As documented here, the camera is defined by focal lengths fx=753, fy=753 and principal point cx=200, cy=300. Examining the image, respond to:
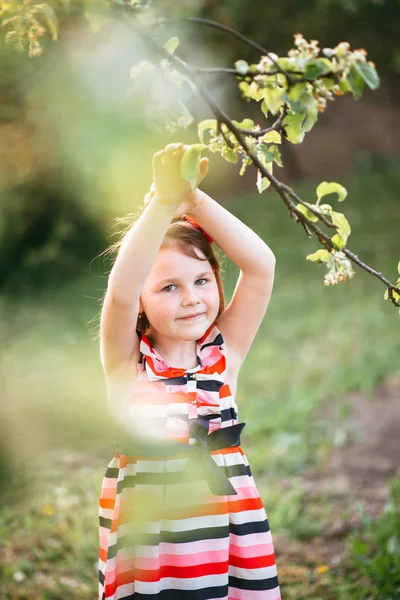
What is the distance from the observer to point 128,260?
5.01 ft

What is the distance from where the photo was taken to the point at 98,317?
298 cm

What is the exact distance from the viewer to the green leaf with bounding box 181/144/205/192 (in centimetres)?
128

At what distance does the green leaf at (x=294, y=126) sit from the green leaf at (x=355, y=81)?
0.43ft

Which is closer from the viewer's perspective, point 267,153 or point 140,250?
point 267,153

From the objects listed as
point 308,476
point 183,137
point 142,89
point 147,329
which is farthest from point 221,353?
point 183,137

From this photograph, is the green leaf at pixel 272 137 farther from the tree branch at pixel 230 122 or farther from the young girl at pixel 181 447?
the young girl at pixel 181 447

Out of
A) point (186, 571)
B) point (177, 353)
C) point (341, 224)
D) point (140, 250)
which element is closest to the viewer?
point (341, 224)

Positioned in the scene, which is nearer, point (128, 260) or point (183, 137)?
point (128, 260)

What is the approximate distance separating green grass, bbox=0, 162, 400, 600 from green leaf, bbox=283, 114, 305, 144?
1.86m

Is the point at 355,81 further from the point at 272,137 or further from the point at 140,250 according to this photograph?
the point at 140,250

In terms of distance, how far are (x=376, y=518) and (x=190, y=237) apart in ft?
6.13

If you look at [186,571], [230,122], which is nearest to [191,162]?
[230,122]

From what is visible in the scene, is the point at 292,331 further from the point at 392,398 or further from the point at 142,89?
the point at 142,89

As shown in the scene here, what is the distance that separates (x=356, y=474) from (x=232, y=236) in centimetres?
215
